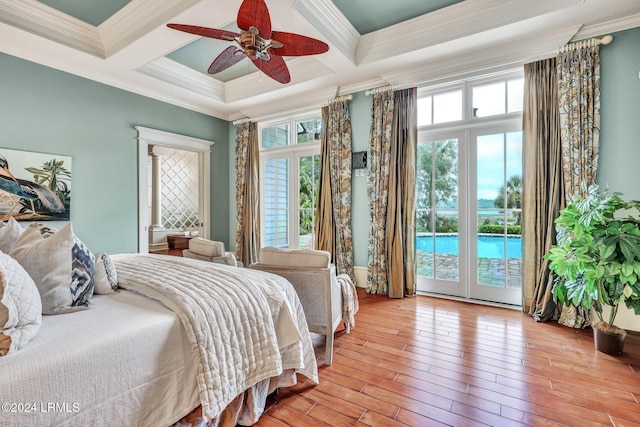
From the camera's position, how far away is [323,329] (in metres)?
2.14

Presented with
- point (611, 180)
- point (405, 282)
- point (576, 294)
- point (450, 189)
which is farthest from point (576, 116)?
point (405, 282)

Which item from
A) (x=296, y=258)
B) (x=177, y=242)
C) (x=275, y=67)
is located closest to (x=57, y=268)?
(x=296, y=258)

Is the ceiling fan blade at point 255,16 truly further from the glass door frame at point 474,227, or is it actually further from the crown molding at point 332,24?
the glass door frame at point 474,227

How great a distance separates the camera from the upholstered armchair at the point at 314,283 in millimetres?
2107

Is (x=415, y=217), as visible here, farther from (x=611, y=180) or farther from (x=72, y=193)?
(x=72, y=193)

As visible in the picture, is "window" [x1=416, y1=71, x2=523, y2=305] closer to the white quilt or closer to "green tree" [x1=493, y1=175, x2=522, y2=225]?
"green tree" [x1=493, y1=175, x2=522, y2=225]

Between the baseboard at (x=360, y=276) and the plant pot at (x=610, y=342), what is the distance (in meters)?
2.40

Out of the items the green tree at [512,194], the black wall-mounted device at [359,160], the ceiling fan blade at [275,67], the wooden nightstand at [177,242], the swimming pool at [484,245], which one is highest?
the ceiling fan blade at [275,67]

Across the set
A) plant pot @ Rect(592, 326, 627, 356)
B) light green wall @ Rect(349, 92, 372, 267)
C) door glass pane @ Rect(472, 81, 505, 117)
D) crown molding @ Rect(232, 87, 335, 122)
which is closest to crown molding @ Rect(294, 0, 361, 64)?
light green wall @ Rect(349, 92, 372, 267)

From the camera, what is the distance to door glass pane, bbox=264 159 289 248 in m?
5.09

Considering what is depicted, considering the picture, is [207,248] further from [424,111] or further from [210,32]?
[424,111]

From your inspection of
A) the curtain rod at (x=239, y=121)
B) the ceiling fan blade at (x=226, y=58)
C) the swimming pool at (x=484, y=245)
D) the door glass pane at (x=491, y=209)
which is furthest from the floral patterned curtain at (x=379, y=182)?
the curtain rod at (x=239, y=121)

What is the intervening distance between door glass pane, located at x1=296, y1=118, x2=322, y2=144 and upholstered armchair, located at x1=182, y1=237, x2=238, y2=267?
2621mm

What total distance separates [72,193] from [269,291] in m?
3.42
